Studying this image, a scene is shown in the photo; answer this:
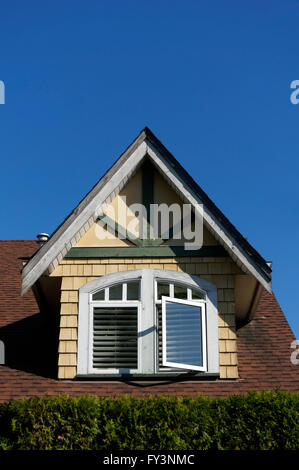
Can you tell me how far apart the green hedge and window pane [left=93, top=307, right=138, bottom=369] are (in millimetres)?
1677

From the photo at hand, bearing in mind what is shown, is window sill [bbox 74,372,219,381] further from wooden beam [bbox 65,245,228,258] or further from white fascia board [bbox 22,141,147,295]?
wooden beam [bbox 65,245,228,258]

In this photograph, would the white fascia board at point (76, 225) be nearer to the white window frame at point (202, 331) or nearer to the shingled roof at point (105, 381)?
the shingled roof at point (105, 381)

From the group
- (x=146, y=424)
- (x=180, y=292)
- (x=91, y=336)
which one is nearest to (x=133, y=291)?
(x=180, y=292)

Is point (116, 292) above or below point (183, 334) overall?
above

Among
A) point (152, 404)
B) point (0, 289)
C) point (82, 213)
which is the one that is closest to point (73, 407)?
point (152, 404)

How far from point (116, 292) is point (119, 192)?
1839mm

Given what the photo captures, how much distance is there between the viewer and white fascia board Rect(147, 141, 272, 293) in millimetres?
10695

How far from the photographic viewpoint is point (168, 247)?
11.3 meters

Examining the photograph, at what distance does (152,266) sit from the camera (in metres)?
11.2

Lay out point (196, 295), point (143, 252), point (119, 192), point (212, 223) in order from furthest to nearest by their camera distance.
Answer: point (119, 192), point (143, 252), point (196, 295), point (212, 223)

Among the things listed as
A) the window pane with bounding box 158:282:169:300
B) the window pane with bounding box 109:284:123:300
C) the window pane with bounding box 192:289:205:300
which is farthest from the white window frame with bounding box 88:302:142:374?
the window pane with bounding box 192:289:205:300

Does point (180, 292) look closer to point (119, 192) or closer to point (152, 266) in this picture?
point (152, 266)

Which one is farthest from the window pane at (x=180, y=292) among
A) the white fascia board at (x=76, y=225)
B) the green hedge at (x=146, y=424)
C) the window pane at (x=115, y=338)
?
the green hedge at (x=146, y=424)

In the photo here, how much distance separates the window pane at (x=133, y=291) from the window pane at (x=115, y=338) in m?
0.23
